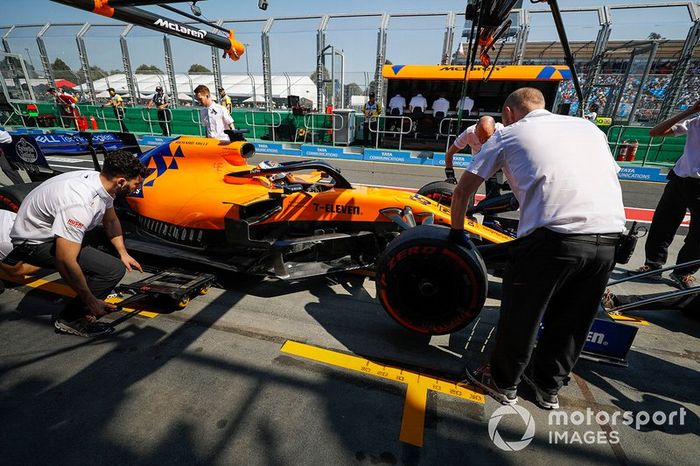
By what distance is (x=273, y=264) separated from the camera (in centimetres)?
325

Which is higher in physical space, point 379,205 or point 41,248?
point 379,205

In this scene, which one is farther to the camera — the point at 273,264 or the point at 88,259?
the point at 273,264

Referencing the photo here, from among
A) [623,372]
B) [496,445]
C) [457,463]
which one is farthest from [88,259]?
[623,372]

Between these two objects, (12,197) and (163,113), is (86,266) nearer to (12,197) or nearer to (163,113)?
(12,197)

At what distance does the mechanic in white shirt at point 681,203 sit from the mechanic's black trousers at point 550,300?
8.34ft

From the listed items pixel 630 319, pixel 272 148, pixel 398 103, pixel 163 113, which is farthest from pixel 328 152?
pixel 630 319

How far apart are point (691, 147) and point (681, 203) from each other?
0.61 m

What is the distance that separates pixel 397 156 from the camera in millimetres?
11883

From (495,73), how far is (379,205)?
11953 mm

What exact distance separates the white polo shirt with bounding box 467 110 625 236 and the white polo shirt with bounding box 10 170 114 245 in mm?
2824

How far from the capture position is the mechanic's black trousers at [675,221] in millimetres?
3559

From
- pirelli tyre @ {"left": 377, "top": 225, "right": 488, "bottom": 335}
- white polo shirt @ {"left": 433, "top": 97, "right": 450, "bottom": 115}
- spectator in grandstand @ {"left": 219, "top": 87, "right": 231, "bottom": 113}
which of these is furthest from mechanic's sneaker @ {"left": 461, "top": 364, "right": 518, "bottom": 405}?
spectator in grandstand @ {"left": 219, "top": 87, "right": 231, "bottom": 113}

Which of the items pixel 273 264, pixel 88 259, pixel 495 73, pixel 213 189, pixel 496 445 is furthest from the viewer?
pixel 495 73

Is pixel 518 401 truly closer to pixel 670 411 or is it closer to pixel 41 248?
pixel 670 411
